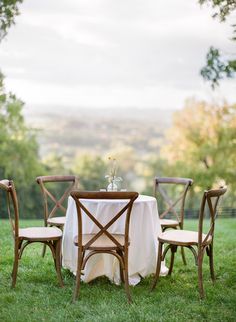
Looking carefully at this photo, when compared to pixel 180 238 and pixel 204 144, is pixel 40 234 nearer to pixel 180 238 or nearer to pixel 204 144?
pixel 180 238

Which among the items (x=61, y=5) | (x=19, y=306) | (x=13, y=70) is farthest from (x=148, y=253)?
(x=13, y=70)

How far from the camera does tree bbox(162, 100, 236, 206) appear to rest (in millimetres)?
21703

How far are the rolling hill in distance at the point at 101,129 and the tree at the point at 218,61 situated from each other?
25.3m

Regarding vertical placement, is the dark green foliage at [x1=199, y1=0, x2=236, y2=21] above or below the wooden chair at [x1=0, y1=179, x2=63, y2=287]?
above

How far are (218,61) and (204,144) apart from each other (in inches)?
577

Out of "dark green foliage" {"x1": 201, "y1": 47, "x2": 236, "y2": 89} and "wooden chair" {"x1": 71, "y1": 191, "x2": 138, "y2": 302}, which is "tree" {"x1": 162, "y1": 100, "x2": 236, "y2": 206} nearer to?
"dark green foliage" {"x1": 201, "y1": 47, "x2": 236, "y2": 89}

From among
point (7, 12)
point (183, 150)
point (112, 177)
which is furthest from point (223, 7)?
point (183, 150)

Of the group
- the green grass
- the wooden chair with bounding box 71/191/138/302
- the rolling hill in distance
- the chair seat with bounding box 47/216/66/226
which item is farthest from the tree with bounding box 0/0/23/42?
the rolling hill in distance

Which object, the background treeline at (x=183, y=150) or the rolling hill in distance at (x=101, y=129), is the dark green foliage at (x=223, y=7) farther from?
the rolling hill in distance at (x=101, y=129)

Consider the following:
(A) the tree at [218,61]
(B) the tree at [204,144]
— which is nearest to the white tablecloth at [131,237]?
(A) the tree at [218,61]

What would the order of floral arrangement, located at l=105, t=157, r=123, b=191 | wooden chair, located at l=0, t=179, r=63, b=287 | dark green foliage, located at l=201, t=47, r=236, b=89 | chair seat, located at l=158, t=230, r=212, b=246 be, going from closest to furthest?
A: chair seat, located at l=158, t=230, r=212, b=246 < wooden chair, located at l=0, t=179, r=63, b=287 < floral arrangement, located at l=105, t=157, r=123, b=191 < dark green foliage, located at l=201, t=47, r=236, b=89

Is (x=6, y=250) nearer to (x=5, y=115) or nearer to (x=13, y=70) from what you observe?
(x=5, y=115)

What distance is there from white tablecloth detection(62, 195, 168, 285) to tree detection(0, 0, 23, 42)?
5.00 m

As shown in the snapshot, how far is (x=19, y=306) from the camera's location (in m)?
4.26
